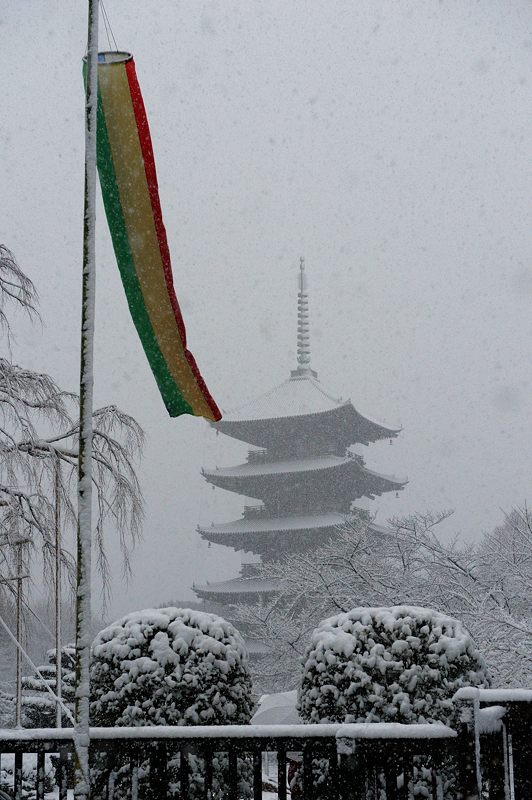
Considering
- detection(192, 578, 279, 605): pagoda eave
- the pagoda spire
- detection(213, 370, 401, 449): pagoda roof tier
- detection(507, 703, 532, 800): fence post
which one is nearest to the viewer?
detection(507, 703, 532, 800): fence post

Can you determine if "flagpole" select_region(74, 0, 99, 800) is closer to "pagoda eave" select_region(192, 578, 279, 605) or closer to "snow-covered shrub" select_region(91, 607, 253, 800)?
"snow-covered shrub" select_region(91, 607, 253, 800)

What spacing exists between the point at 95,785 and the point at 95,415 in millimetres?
5329

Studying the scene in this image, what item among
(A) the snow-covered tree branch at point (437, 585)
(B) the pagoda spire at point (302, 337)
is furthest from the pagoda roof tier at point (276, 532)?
(A) the snow-covered tree branch at point (437, 585)

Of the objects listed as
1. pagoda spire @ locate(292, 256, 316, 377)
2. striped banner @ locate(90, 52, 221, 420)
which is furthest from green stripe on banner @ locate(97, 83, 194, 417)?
pagoda spire @ locate(292, 256, 316, 377)

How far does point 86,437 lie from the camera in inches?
185

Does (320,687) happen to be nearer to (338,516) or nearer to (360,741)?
(360,741)

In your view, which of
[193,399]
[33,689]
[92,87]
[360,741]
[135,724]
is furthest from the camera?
[33,689]

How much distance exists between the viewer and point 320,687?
19.9ft

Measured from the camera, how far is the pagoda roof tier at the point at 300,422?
38.9 meters

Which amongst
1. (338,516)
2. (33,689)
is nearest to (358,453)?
(338,516)

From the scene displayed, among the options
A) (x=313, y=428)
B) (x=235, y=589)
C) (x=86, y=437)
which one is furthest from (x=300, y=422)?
(x=86, y=437)

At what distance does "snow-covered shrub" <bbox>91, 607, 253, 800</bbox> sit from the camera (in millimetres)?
5875

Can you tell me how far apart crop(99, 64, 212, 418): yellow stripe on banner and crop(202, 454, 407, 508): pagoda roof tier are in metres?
33.1

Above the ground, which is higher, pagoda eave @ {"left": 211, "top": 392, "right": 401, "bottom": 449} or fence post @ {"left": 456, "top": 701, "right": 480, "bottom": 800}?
pagoda eave @ {"left": 211, "top": 392, "right": 401, "bottom": 449}
